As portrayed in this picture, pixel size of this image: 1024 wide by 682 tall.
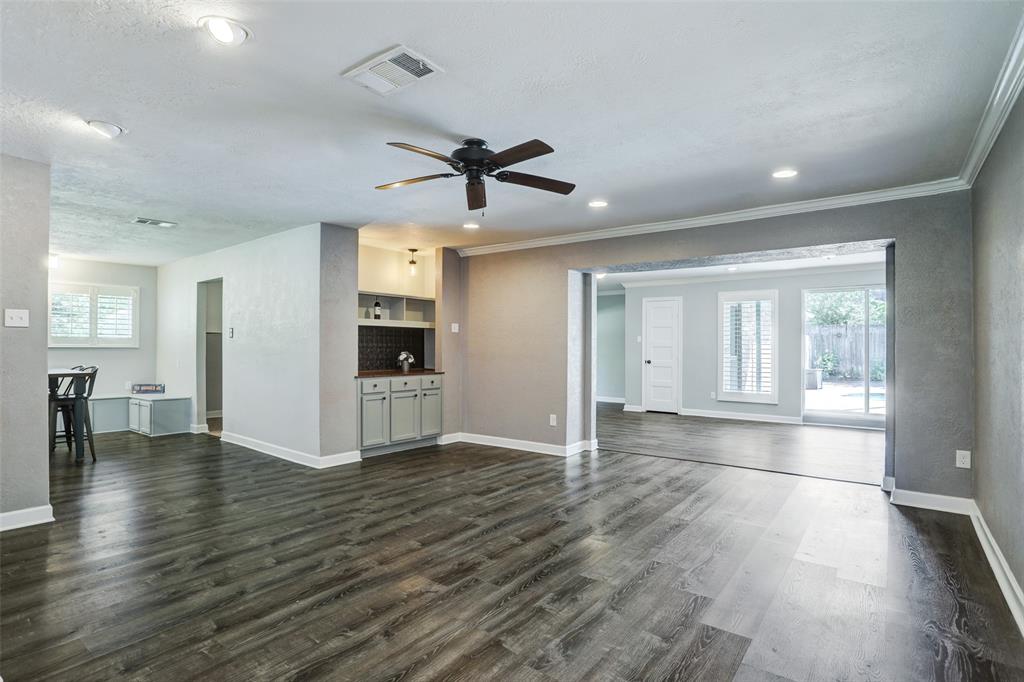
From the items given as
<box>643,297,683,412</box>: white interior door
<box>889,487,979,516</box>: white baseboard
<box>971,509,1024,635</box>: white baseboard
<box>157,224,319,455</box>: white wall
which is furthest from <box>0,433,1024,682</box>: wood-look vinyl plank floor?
<box>643,297,683,412</box>: white interior door

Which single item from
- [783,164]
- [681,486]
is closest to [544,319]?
[681,486]

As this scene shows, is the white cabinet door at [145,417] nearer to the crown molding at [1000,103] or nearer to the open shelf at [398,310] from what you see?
the open shelf at [398,310]

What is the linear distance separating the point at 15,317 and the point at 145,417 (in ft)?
13.9

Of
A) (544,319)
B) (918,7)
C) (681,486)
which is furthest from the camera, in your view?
(544,319)

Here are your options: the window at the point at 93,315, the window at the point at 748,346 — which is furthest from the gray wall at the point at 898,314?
the window at the point at 93,315

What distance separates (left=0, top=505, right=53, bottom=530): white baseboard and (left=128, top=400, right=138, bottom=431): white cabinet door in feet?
14.0

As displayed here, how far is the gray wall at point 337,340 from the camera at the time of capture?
17.3ft

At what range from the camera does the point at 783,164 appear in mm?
3516

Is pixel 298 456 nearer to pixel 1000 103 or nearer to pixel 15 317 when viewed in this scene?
pixel 15 317

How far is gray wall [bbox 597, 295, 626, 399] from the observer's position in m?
11.1

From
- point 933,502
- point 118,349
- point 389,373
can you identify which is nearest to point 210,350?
point 118,349

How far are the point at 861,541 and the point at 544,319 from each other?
3.71 meters

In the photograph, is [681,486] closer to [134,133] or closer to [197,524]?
[197,524]

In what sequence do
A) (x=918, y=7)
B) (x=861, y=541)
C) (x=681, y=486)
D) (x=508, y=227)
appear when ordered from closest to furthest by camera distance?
(x=918, y=7)
(x=861, y=541)
(x=681, y=486)
(x=508, y=227)
